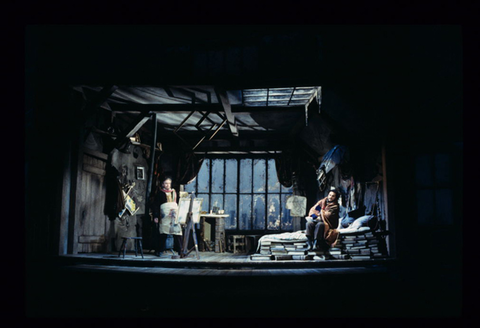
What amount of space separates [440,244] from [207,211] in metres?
7.62

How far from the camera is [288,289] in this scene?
616 cm

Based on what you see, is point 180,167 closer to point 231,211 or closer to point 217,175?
point 217,175

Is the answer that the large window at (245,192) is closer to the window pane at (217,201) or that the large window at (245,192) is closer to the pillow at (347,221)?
the window pane at (217,201)

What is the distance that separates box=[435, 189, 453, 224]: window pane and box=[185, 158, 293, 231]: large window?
6.04m

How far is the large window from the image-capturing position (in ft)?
41.3

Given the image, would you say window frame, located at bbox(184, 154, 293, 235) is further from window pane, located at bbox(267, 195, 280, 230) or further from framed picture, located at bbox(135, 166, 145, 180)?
framed picture, located at bbox(135, 166, 145, 180)

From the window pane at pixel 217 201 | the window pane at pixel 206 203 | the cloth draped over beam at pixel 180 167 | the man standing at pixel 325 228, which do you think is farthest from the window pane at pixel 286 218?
the man standing at pixel 325 228

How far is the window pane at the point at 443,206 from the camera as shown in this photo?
6.77m

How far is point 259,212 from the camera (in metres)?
12.7

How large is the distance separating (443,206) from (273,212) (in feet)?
21.1


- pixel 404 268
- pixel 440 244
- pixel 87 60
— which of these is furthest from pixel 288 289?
pixel 87 60

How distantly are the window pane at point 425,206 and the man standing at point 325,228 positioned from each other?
1.54 metres

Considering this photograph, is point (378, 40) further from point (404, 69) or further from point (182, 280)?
point (182, 280)

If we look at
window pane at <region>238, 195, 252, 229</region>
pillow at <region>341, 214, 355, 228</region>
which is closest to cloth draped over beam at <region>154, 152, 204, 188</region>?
window pane at <region>238, 195, 252, 229</region>
